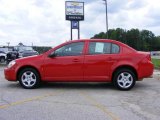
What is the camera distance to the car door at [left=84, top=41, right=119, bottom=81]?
35.9 ft

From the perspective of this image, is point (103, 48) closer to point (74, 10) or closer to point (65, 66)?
point (65, 66)

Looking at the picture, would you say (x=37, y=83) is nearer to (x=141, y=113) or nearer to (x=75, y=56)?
(x=75, y=56)

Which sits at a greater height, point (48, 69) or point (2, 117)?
point (48, 69)

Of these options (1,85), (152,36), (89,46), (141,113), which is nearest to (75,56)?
(89,46)

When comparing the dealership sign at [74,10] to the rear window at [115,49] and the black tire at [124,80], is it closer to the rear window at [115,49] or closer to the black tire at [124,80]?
the rear window at [115,49]

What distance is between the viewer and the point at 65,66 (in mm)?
11008

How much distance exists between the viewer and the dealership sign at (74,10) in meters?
38.0

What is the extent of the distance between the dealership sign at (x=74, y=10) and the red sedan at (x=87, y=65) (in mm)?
26906

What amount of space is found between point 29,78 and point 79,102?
2889 mm

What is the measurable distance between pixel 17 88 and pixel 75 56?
2.10 meters

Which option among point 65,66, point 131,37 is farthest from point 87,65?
point 131,37

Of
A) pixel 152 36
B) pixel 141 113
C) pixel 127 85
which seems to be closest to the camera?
pixel 141 113

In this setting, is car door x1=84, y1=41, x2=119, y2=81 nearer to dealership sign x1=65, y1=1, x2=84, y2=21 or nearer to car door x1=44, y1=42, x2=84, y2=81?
car door x1=44, y1=42, x2=84, y2=81

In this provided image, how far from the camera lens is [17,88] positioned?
11.2m
